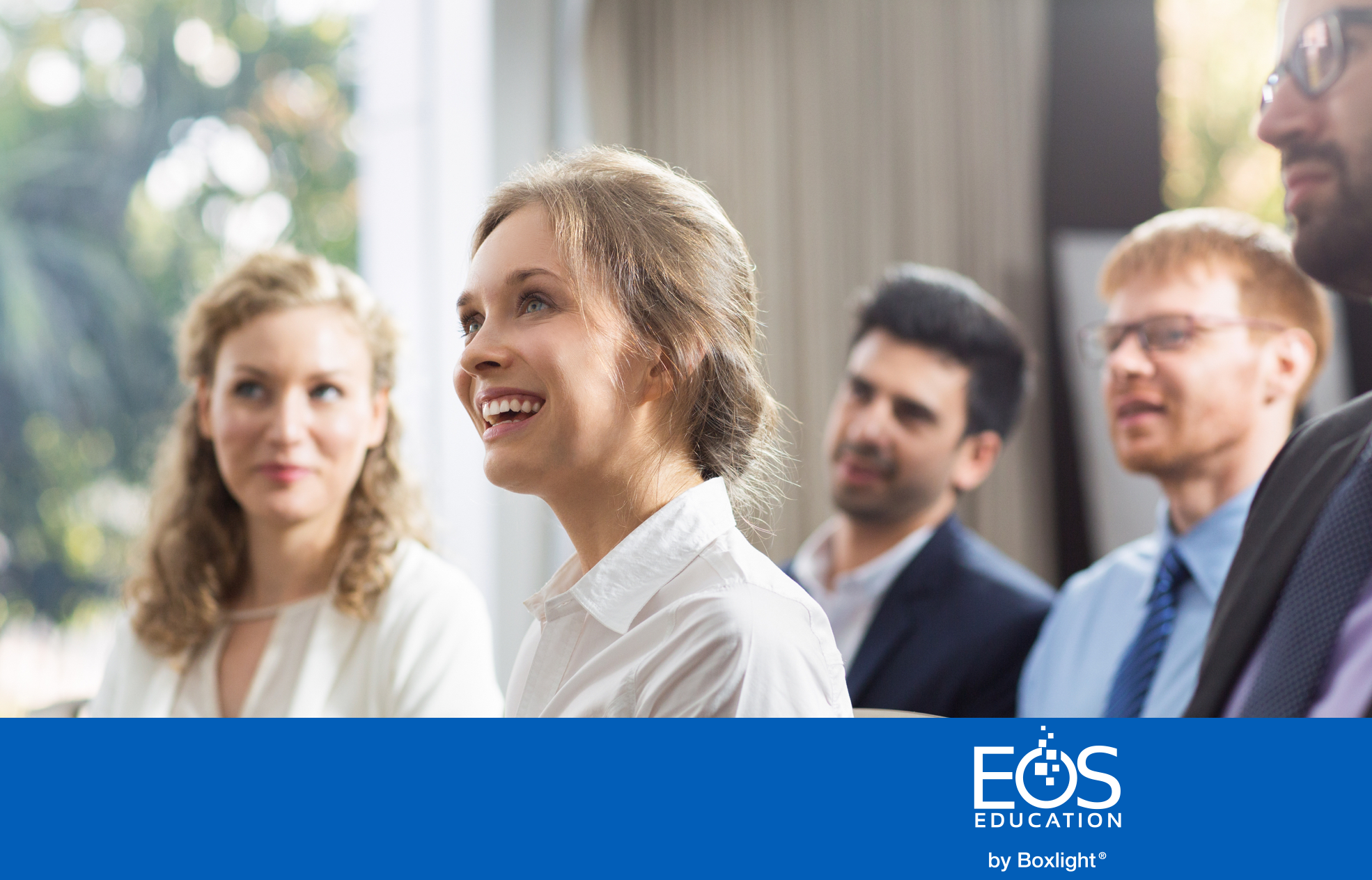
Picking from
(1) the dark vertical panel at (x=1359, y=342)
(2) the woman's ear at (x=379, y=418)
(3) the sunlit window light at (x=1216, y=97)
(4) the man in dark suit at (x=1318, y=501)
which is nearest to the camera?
(4) the man in dark suit at (x=1318, y=501)

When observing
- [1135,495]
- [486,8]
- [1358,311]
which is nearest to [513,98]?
[486,8]

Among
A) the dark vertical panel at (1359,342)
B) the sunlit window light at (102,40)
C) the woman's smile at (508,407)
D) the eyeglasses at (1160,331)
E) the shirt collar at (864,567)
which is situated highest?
the sunlit window light at (102,40)

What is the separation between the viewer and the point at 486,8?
3.22 m

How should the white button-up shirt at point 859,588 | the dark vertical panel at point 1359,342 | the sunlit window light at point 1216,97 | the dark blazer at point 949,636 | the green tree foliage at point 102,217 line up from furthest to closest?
the green tree foliage at point 102,217, the sunlit window light at point 1216,97, the dark vertical panel at point 1359,342, the white button-up shirt at point 859,588, the dark blazer at point 949,636

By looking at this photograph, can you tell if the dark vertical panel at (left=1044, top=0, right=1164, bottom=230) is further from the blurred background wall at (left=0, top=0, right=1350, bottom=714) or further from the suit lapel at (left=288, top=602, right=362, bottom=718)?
the suit lapel at (left=288, top=602, right=362, bottom=718)

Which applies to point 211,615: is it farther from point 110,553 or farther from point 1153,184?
point 110,553

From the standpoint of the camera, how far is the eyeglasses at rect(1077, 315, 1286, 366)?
1.77 metres

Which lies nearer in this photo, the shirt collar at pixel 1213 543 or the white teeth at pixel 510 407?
the white teeth at pixel 510 407

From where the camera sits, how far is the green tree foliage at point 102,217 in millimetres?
4715

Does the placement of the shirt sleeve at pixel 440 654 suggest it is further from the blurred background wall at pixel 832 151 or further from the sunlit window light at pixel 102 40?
the sunlit window light at pixel 102 40

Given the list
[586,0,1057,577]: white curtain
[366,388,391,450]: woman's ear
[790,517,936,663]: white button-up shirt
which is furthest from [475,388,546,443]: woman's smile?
[586,0,1057,577]: white curtain

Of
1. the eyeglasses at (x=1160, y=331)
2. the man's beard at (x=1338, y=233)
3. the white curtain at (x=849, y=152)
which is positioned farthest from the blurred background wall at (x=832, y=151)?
the man's beard at (x=1338, y=233)

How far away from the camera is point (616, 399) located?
1003mm
